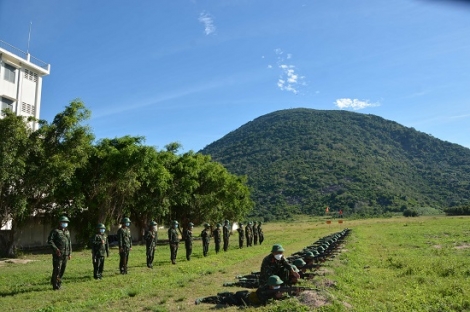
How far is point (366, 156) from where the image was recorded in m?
154

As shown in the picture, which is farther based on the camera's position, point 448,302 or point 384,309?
point 448,302

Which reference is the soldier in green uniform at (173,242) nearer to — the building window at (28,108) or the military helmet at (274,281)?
the military helmet at (274,281)

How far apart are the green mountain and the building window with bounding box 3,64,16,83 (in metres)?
73.4

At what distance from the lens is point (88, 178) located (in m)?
27.3

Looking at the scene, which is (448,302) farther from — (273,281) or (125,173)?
(125,173)

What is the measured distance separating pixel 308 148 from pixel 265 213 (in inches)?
2429

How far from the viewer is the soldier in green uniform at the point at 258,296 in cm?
922

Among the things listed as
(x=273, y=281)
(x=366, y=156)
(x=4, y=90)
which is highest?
(x=366, y=156)

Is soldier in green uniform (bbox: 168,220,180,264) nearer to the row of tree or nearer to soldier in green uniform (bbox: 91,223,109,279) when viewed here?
soldier in green uniform (bbox: 91,223,109,279)

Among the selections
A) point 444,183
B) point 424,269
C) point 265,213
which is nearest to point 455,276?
point 424,269

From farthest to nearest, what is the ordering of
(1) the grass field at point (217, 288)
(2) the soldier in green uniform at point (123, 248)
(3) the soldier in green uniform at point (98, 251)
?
(2) the soldier in green uniform at point (123, 248) < (3) the soldier in green uniform at point (98, 251) < (1) the grass field at point (217, 288)

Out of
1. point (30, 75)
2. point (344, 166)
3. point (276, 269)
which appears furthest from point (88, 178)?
point (344, 166)

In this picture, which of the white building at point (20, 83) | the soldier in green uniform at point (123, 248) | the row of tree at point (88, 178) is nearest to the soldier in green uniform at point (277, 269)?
the soldier in green uniform at point (123, 248)

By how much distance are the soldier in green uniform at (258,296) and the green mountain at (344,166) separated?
297 feet
